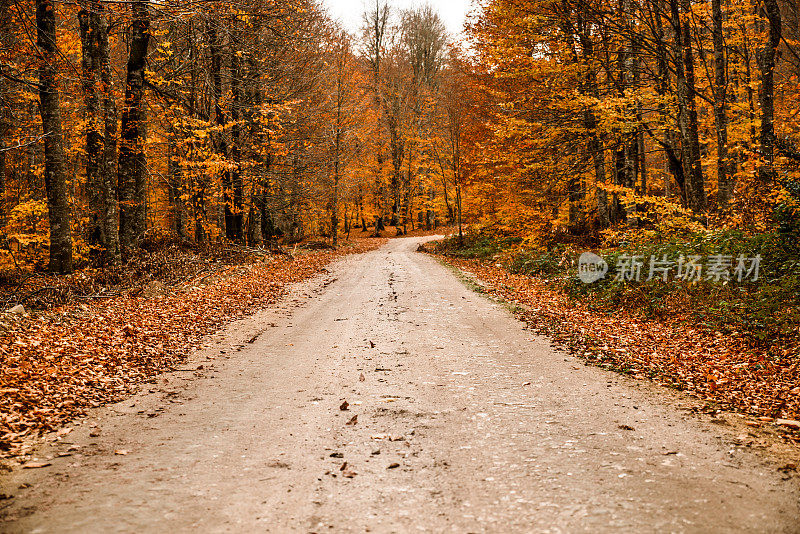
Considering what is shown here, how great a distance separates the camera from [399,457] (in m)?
4.36

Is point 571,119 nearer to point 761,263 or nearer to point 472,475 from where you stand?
point 761,263

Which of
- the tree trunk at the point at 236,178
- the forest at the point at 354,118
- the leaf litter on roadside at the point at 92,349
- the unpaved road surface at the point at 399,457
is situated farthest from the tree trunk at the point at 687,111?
the tree trunk at the point at 236,178

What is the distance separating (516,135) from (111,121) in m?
13.1

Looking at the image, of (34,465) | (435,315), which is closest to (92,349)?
(34,465)

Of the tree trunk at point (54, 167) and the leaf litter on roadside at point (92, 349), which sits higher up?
the tree trunk at point (54, 167)

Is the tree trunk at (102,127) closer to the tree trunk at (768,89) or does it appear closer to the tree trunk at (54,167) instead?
the tree trunk at (54,167)

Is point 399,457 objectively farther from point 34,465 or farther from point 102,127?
point 102,127

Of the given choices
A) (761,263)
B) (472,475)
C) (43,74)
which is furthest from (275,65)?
(472,475)

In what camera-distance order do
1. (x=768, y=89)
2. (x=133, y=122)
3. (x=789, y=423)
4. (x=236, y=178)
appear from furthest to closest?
(x=236, y=178) < (x=133, y=122) < (x=768, y=89) < (x=789, y=423)

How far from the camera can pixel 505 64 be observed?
56.9 ft

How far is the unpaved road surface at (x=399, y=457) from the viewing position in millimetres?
3414

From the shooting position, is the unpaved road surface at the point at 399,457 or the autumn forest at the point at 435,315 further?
the autumn forest at the point at 435,315

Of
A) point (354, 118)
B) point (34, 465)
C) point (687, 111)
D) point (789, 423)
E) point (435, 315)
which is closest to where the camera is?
point (34, 465)

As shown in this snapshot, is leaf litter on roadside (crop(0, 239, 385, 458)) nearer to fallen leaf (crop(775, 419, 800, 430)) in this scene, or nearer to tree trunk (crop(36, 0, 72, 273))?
tree trunk (crop(36, 0, 72, 273))
